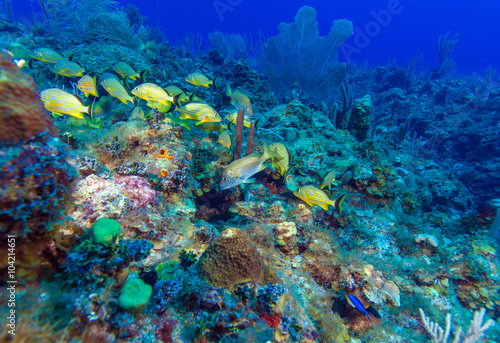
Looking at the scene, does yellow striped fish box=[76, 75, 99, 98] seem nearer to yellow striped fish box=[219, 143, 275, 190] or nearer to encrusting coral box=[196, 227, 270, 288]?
yellow striped fish box=[219, 143, 275, 190]

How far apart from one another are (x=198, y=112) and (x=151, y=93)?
2.73 feet

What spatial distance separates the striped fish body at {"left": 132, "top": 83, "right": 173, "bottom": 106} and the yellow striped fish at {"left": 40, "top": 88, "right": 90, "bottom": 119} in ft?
2.59

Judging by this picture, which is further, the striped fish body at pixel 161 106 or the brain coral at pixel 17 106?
the striped fish body at pixel 161 106

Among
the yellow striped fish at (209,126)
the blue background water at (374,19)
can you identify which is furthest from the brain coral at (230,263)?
the blue background water at (374,19)

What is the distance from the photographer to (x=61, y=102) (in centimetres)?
266

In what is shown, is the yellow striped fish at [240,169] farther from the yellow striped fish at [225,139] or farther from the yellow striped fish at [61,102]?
Answer: the yellow striped fish at [61,102]

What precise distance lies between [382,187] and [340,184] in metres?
1.01

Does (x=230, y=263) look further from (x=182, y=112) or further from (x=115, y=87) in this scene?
(x=115, y=87)

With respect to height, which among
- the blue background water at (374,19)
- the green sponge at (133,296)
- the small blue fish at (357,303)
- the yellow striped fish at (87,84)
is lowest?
the green sponge at (133,296)

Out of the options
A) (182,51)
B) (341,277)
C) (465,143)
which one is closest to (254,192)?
(341,277)

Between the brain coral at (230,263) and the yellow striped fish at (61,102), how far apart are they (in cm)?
251

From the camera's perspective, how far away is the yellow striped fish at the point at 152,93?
3.33 meters

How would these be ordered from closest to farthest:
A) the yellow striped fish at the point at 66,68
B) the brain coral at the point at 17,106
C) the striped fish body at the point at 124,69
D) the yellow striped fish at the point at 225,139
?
1. the brain coral at the point at 17,106
2. the yellow striped fish at the point at 225,139
3. the yellow striped fish at the point at 66,68
4. the striped fish body at the point at 124,69

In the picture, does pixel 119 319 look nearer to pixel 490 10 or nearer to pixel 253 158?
pixel 253 158
